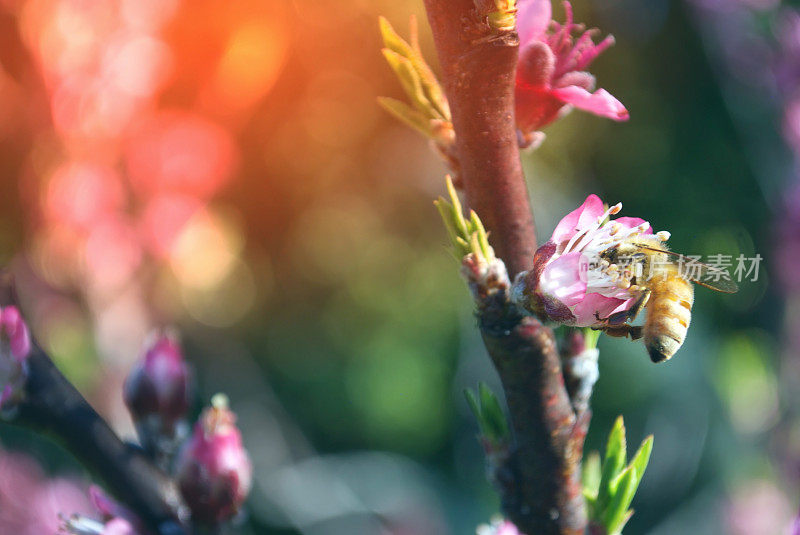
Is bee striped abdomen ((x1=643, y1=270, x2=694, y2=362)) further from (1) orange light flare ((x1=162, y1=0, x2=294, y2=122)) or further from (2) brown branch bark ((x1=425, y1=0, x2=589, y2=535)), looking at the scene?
(1) orange light flare ((x1=162, y1=0, x2=294, y2=122))

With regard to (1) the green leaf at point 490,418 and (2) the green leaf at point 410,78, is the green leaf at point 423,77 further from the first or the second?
(1) the green leaf at point 490,418

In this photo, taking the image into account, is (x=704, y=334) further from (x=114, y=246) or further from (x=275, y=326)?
(x=114, y=246)

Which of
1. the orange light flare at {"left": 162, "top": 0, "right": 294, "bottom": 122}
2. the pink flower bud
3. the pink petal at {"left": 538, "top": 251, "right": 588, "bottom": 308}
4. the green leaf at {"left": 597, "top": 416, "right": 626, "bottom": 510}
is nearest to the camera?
the pink petal at {"left": 538, "top": 251, "right": 588, "bottom": 308}

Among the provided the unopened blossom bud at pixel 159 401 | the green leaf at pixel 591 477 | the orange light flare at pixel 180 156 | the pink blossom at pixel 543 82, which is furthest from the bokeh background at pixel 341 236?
the pink blossom at pixel 543 82

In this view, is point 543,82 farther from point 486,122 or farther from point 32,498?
point 32,498

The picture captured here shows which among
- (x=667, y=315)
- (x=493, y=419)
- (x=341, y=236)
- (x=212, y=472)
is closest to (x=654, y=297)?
(x=667, y=315)

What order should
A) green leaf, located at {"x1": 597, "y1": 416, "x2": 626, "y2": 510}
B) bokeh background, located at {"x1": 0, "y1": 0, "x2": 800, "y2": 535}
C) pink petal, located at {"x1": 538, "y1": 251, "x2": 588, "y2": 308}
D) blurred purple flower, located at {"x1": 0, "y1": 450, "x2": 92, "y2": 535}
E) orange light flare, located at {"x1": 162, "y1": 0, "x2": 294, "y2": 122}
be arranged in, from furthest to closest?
orange light flare, located at {"x1": 162, "y1": 0, "x2": 294, "y2": 122} < bokeh background, located at {"x1": 0, "y1": 0, "x2": 800, "y2": 535} < blurred purple flower, located at {"x1": 0, "y1": 450, "x2": 92, "y2": 535} < green leaf, located at {"x1": 597, "y1": 416, "x2": 626, "y2": 510} < pink petal, located at {"x1": 538, "y1": 251, "x2": 588, "y2": 308}

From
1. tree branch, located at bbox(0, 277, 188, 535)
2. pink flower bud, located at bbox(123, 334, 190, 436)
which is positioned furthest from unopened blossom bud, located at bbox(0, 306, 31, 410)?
pink flower bud, located at bbox(123, 334, 190, 436)

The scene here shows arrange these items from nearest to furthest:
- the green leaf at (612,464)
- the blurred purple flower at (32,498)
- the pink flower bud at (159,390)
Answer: the green leaf at (612,464), the pink flower bud at (159,390), the blurred purple flower at (32,498)
